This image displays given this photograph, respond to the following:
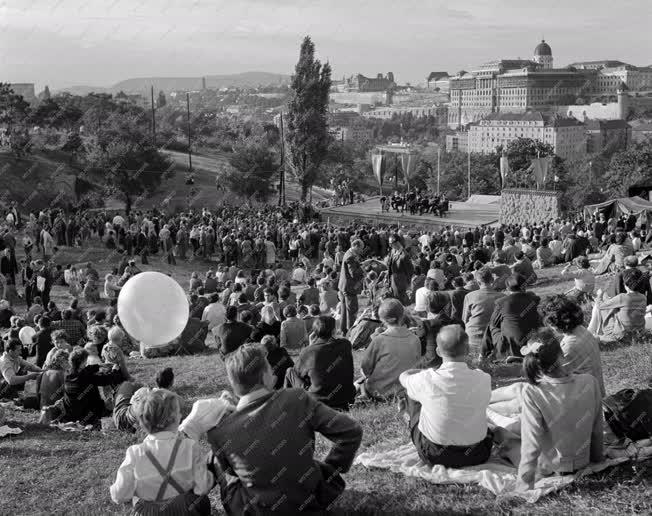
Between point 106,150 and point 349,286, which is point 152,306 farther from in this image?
point 106,150

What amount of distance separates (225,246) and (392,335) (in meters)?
14.9

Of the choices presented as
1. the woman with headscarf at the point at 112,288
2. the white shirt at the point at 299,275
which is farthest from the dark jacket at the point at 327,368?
the white shirt at the point at 299,275

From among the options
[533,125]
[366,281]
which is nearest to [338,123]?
[533,125]

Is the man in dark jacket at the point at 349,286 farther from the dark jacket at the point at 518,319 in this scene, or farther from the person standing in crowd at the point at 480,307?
the dark jacket at the point at 518,319

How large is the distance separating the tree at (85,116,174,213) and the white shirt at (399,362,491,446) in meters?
31.2

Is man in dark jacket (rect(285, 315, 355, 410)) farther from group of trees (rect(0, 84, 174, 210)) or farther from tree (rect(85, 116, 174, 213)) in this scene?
group of trees (rect(0, 84, 174, 210))

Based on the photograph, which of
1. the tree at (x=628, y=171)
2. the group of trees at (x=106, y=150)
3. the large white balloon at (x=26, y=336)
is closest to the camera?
the large white balloon at (x=26, y=336)

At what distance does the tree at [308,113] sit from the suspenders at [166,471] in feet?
131

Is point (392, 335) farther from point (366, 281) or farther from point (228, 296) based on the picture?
point (366, 281)

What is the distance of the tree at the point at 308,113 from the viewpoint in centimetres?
4319

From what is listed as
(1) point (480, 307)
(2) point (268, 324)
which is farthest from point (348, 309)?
(1) point (480, 307)

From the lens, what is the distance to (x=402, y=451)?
499cm

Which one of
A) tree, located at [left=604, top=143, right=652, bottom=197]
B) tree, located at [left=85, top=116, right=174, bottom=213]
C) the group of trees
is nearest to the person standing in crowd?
tree, located at [left=85, top=116, right=174, bottom=213]

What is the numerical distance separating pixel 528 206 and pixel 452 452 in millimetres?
29165
